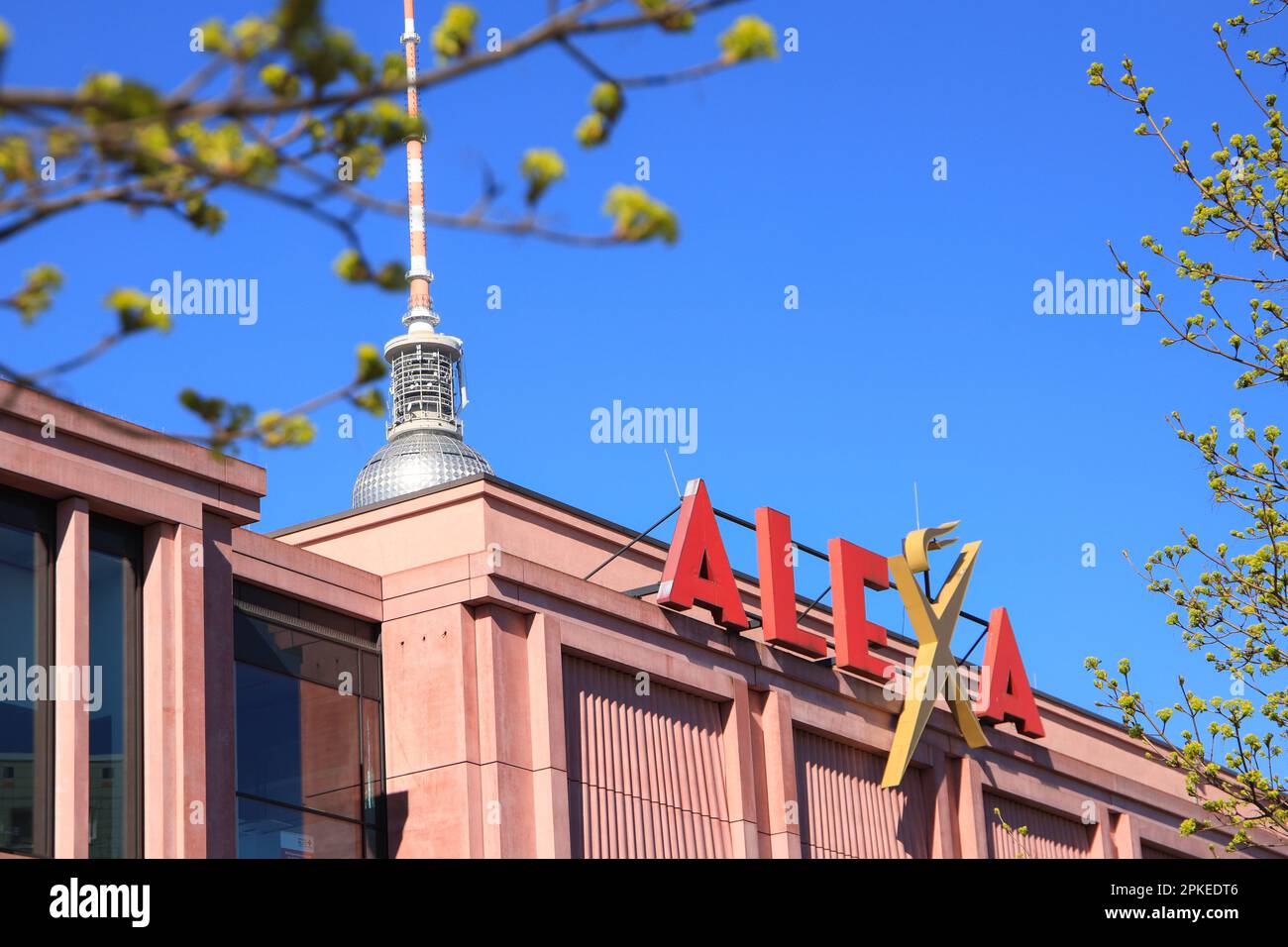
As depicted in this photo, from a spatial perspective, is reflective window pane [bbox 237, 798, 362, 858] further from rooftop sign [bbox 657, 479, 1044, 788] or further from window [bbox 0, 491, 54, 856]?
rooftop sign [bbox 657, 479, 1044, 788]

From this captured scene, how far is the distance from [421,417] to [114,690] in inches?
5543

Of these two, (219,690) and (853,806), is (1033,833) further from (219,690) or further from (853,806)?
(219,690)

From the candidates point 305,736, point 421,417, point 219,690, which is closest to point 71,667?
point 219,690

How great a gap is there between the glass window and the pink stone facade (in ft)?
0.51

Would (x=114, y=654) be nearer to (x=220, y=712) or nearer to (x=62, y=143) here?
(x=220, y=712)

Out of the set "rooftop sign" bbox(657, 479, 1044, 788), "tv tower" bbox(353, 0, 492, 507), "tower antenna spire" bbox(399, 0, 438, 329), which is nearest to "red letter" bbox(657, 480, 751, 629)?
"rooftop sign" bbox(657, 479, 1044, 788)

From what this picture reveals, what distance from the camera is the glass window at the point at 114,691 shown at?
18875 millimetres

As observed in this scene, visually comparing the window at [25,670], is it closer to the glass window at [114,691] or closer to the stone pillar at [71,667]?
Answer: the stone pillar at [71,667]

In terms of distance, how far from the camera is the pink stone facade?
19422 mm

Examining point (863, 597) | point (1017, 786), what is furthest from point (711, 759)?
point (1017, 786)

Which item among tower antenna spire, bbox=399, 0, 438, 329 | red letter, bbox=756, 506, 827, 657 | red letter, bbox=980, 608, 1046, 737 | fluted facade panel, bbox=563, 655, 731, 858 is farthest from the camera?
tower antenna spire, bbox=399, 0, 438, 329

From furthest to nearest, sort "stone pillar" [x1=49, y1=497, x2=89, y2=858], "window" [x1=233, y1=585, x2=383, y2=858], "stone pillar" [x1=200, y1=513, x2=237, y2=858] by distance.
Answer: "window" [x1=233, y1=585, x2=383, y2=858]
"stone pillar" [x1=200, y1=513, x2=237, y2=858]
"stone pillar" [x1=49, y1=497, x2=89, y2=858]

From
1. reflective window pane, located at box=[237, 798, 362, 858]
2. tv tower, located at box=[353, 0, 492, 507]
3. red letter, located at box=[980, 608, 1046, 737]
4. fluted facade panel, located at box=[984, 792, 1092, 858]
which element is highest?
tv tower, located at box=[353, 0, 492, 507]
